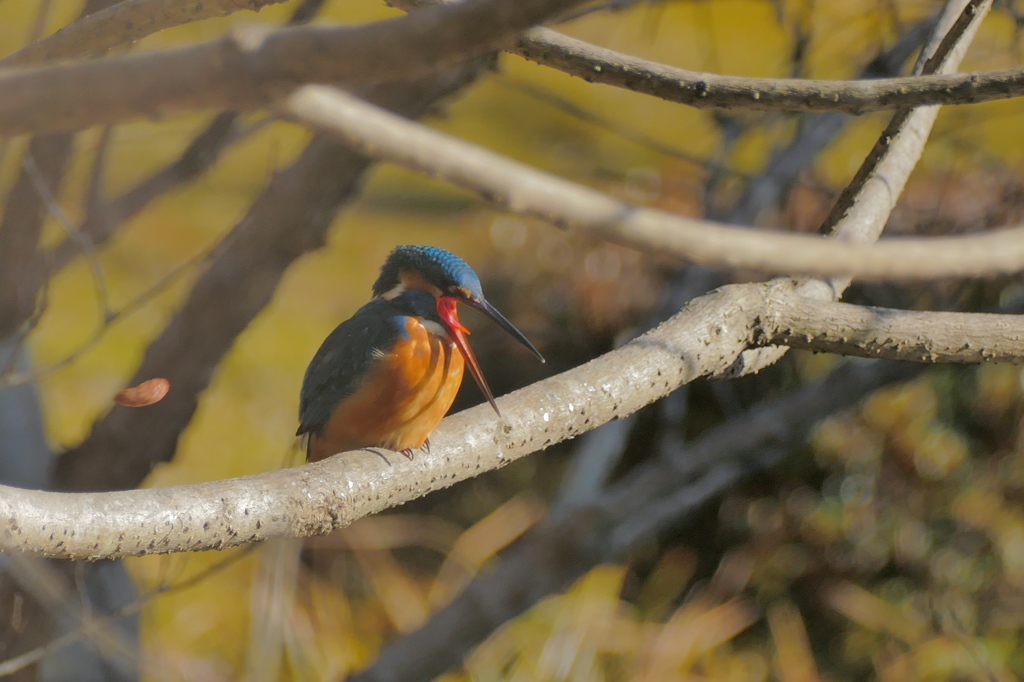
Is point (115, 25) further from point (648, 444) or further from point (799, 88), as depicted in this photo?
point (648, 444)

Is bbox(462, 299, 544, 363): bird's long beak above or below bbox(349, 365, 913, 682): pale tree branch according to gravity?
above

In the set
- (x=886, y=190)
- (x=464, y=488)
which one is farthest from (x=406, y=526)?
(x=886, y=190)

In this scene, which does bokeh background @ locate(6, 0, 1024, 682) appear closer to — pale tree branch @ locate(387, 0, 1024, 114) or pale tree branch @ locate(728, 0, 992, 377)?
pale tree branch @ locate(728, 0, 992, 377)

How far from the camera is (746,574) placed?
120 inches

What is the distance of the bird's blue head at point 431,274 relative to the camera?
3.87 ft

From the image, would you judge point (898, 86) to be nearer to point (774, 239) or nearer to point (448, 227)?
point (774, 239)

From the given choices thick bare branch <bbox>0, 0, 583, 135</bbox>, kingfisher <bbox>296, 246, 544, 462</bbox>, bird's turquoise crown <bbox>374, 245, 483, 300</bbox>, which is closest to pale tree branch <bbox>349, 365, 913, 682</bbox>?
kingfisher <bbox>296, 246, 544, 462</bbox>

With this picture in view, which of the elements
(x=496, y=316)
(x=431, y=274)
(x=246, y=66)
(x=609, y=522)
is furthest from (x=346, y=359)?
(x=609, y=522)

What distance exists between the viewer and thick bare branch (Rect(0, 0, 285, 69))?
980 mm

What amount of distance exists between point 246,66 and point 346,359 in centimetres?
95

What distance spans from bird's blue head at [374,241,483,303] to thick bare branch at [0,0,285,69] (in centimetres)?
40

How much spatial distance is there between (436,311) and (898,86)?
0.68m

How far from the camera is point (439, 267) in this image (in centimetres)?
120

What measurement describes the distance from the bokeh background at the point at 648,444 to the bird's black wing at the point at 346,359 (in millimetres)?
1269
